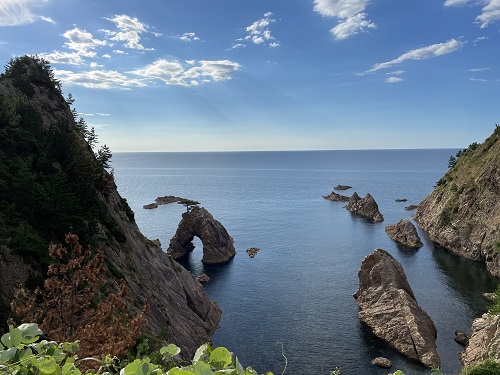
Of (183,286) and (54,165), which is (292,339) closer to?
(183,286)

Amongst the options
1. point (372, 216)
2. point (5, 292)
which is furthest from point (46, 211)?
point (372, 216)

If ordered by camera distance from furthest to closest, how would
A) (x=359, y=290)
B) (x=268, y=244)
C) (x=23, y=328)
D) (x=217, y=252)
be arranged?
(x=268, y=244), (x=217, y=252), (x=359, y=290), (x=23, y=328)

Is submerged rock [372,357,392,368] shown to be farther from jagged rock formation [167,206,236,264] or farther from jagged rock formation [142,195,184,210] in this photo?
jagged rock formation [142,195,184,210]

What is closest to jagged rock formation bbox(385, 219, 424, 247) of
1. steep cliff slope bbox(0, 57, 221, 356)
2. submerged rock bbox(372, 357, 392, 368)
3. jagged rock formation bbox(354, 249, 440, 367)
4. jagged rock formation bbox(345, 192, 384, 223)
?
jagged rock formation bbox(345, 192, 384, 223)

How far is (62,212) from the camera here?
119ft

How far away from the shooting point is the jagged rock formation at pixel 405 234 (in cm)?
10175

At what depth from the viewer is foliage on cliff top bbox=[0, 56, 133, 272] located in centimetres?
3269

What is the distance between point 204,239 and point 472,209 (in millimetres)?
76759

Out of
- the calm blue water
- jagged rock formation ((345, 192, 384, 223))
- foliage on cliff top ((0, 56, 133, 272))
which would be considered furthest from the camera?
jagged rock formation ((345, 192, 384, 223))

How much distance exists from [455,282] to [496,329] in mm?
36838

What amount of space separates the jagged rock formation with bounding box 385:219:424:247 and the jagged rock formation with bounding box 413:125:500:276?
756 cm

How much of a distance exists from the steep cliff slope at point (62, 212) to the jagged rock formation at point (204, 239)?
103 feet

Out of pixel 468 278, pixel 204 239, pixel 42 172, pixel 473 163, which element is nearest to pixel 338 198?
pixel 473 163

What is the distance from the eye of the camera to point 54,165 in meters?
44.2
